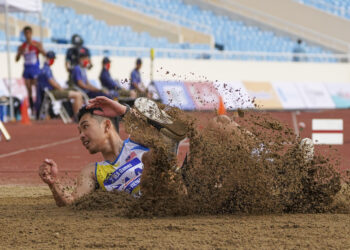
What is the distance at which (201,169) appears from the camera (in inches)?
204

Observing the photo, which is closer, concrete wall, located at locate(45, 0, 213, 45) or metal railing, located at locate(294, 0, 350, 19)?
concrete wall, located at locate(45, 0, 213, 45)

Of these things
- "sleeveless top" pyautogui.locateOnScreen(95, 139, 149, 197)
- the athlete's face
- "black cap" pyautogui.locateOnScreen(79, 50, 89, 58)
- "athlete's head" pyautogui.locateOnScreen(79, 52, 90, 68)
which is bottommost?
"sleeveless top" pyautogui.locateOnScreen(95, 139, 149, 197)

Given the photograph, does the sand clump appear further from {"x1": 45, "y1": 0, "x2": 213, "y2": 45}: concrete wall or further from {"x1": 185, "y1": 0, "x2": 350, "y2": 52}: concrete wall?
{"x1": 185, "y1": 0, "x2": 350, "y2": 52}: concrete wall

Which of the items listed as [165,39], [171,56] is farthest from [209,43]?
[171,56]

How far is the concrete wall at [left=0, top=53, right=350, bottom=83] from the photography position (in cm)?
2327

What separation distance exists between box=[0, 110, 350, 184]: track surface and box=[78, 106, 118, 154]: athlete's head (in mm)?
738

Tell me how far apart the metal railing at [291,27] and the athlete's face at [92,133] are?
2843 centimetres

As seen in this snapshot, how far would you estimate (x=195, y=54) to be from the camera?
86.5 feet

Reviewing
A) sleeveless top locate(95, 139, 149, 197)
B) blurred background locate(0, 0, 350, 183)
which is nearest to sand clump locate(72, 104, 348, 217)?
sleeveless top locate(95, 139, 149, 197)

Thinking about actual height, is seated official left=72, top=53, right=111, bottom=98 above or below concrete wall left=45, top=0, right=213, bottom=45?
below

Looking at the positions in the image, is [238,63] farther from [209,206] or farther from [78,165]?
[209,206]

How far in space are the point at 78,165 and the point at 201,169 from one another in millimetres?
4866

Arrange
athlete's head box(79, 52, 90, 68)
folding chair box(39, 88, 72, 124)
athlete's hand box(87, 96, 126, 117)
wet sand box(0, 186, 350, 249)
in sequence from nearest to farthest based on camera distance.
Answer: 1. wet sand box(0, 186, 350, 249)
2. athlete's hand box(87, 96, 126, 117)
3. athlete's head box(79, 52, 90, 68)
4. folding chair box(39, 88, 72, 124)

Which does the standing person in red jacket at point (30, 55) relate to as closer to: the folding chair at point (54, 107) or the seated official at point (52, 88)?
the seated official at point (52, 88)
